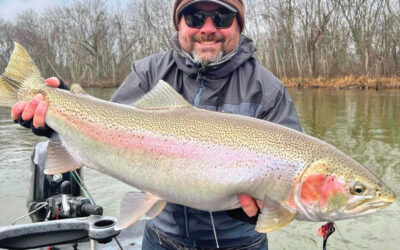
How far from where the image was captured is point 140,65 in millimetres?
A: 2744

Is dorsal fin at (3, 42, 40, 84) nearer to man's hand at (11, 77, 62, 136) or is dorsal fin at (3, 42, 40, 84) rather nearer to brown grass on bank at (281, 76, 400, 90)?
man's hand at (11, 77, 62, 136)

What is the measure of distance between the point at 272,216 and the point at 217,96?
918 mm

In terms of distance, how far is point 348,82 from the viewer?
2888 cm

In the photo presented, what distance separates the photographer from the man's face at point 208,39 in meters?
2.59

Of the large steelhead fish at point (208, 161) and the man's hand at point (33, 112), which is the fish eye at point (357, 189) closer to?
the large steelhead fish at point (208, 161)

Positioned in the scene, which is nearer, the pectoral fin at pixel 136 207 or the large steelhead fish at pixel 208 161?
the large steelhead fish at pixel 208 161

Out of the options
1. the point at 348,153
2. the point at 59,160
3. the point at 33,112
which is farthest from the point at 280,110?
the point at 348,153

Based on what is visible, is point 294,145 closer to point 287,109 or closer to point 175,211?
point 287,109

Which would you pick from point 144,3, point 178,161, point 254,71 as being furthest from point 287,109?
point 144,3

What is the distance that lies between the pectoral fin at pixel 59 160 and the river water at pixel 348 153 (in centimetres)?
260

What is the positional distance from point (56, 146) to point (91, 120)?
1.22ft

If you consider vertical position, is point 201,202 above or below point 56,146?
below

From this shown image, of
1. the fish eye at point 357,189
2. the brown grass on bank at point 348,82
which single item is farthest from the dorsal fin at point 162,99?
the brown grass on bank at point 348,82

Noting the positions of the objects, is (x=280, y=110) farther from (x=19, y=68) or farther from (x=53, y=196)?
(x=53, y=196)
